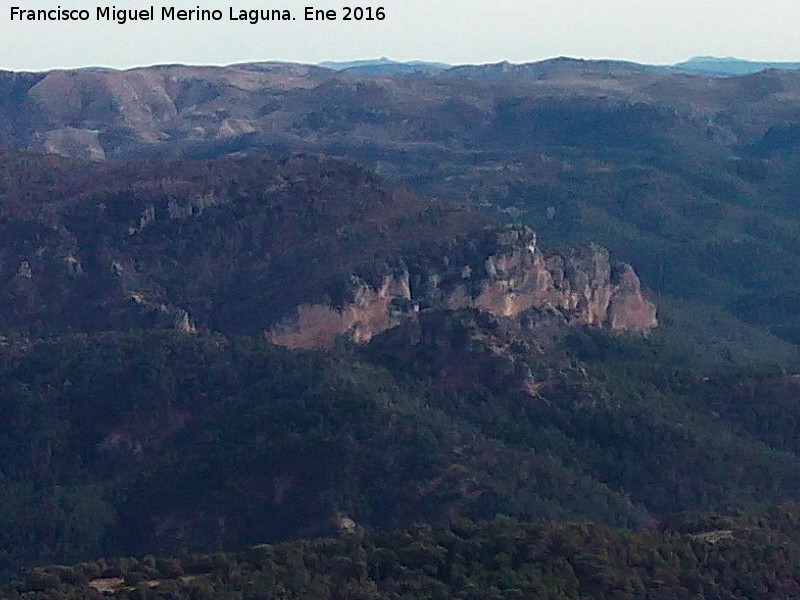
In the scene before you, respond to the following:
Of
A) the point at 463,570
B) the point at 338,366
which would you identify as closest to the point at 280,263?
the point at 338,366

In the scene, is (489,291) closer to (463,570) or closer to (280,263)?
(280,263)

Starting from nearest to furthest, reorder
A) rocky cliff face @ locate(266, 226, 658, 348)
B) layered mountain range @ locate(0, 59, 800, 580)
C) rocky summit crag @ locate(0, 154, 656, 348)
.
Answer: layered mountain range @ locate(0, 59, 800, 580), rocky cliff face @ locate(266, 226, 658, 348), rocky summit crag @ locate(0, 154, 656, 348)

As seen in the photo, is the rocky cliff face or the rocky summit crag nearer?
the rocky cliff face

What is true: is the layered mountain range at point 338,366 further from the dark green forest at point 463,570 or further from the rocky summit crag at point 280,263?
the dark green forest at point 463,570

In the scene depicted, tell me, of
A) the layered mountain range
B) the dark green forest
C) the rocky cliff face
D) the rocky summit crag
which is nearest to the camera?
the dark green forest

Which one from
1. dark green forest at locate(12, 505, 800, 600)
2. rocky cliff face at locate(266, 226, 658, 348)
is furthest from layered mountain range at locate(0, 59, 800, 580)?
dark green forest at locate(12, 505, 800, 600)

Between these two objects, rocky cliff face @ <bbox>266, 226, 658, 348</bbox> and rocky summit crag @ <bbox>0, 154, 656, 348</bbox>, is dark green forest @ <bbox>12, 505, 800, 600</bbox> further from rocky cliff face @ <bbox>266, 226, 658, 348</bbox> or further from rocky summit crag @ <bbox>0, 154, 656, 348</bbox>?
rocky summit crag @ <bbox>0, 154, 656, 348</bbox>

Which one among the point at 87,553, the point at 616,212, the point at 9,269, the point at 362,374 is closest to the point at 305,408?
the point at 362,374

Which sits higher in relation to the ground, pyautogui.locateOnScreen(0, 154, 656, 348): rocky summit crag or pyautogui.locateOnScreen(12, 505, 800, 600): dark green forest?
pyautogui.locateOnScreen(12, 505, 800, 600): dark green forest
